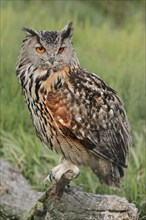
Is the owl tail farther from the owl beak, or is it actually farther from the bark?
the owl beak

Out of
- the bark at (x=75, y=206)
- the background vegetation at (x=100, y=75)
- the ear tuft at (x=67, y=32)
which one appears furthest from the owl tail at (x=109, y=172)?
the ear tuft at (x=67, y=32)

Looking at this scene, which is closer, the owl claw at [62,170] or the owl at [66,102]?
the owl at [66,102]

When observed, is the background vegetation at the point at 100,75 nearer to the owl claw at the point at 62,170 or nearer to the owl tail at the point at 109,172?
the owl tail at the point at 109,172

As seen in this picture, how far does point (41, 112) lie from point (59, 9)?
741 centimetres

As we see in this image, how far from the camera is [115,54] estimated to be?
396 inches

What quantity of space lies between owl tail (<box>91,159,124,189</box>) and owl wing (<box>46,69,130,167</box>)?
0.30ft

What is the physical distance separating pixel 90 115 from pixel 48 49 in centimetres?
60

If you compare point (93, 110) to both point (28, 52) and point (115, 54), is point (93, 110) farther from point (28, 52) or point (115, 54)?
point (115, 54)

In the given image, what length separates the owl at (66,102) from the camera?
5785 millimetres

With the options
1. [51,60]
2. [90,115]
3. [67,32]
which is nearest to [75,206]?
[90,115]

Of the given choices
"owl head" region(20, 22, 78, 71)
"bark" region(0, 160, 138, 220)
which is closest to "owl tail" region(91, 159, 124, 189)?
"bark" region(0, 160, 138, 220)

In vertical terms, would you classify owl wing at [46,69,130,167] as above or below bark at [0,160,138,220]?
above

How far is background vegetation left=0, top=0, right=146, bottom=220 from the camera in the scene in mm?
7285

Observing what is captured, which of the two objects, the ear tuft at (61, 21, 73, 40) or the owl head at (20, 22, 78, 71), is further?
the ear tuft at (61, 21, 73, 40)
